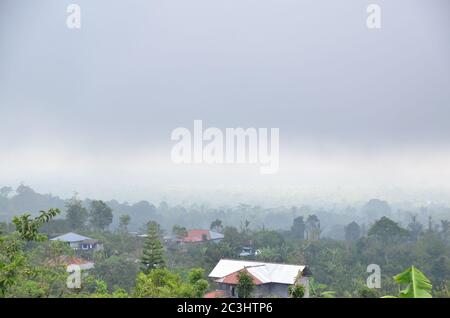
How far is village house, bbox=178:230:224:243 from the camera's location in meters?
9.02

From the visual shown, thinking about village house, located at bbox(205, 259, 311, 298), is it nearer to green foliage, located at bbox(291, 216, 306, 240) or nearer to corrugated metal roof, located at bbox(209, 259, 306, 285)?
corrugated metal roof, located at bbox(209, 259, 306, 285)

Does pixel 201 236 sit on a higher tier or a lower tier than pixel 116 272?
higher

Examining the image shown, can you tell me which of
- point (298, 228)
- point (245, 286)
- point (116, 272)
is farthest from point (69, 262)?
point (298, 228)

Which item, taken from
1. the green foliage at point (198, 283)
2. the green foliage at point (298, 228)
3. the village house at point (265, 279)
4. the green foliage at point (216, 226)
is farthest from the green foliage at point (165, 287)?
the green foliage at point (298, 228)

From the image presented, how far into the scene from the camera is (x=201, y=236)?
9.21 metres

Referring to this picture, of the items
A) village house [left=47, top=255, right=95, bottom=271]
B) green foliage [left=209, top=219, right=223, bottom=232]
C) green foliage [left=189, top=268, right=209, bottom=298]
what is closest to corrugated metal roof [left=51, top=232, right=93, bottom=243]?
village house [left=47, top=255, right=95, bottom=271]

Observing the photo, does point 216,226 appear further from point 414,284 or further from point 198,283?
point 414,284

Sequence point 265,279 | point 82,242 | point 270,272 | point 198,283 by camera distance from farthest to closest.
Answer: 1. point 82,242
2. point 270,272
3. point 265,279
4. point 198,283

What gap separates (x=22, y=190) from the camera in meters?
11.6

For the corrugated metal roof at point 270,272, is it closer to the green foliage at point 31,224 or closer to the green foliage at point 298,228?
the green foliage at point 31,224

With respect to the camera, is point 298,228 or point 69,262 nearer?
point 69,262
